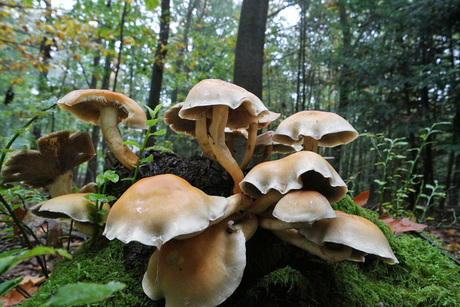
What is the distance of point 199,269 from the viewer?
126cm

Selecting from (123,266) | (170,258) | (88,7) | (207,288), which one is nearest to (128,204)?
(170,258)

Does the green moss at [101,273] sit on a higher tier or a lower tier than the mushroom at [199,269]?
lower

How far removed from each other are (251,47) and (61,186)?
3520 millimetres

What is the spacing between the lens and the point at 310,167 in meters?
1.31

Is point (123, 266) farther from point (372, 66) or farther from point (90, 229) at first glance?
point (372, 66)

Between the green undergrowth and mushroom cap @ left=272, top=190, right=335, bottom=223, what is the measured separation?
0.45 metres

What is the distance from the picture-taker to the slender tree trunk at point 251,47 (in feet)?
13.9

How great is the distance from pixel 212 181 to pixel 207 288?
0.83 metres

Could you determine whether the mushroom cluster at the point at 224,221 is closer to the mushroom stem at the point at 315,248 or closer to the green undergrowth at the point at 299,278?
the mushroom stem at the point at 315,248

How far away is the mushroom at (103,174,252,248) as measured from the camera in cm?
106

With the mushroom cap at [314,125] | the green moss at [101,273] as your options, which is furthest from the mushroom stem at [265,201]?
the green moss at [101,273]

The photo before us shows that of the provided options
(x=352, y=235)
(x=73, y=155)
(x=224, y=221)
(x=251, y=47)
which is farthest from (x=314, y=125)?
(x=251, y=47)

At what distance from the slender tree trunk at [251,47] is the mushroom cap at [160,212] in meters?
3.26

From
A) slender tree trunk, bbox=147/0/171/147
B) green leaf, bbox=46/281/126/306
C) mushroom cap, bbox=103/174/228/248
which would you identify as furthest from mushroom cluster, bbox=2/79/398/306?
slender tree trunk, bbox=147/0/171/147
